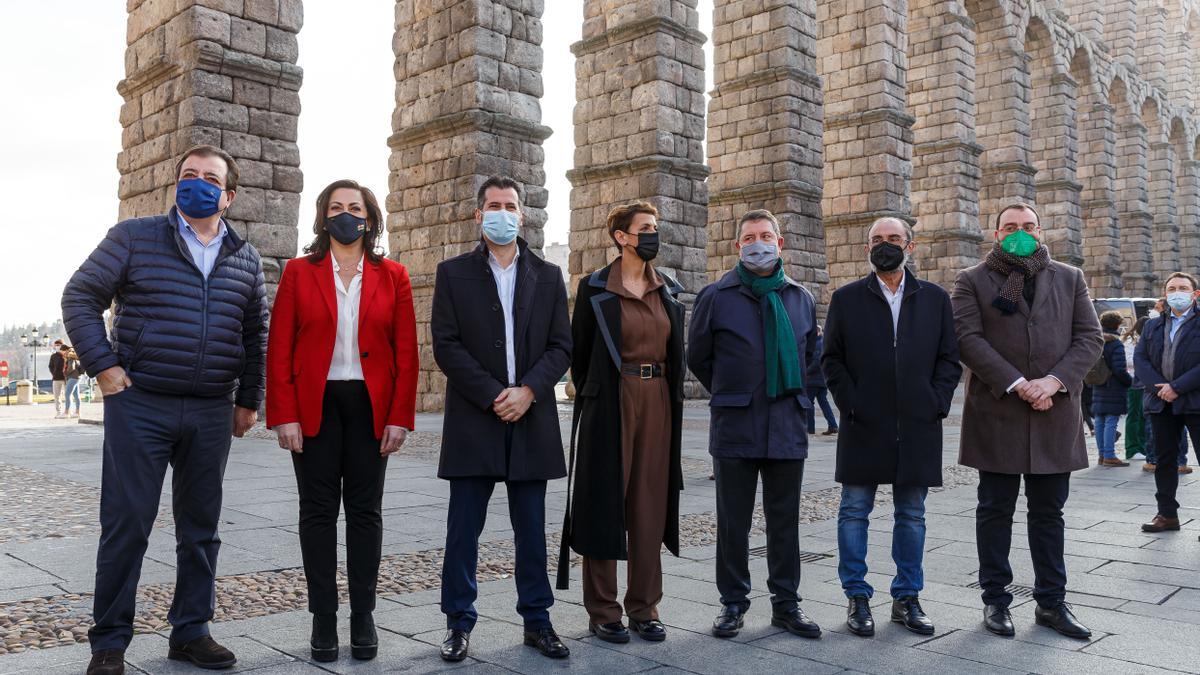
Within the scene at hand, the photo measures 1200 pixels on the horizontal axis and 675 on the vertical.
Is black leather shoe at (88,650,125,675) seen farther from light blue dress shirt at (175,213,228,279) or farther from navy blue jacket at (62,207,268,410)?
light blue dress shirt at (175,213,228,279)

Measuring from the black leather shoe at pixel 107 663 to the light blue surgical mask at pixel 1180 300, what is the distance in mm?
6647

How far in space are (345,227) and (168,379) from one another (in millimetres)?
809

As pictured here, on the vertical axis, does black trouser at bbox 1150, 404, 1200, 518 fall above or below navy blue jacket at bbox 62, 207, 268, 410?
below

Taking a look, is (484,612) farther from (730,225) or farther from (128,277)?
(730,225)

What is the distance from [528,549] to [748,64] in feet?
51.6

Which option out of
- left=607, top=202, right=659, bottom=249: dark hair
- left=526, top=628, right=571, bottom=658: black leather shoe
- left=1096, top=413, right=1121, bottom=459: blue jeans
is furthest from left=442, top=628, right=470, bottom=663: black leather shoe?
left=1096, top=413, right=1121, bottom=459: blue jeans

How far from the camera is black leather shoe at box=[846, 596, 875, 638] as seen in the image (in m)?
3.68

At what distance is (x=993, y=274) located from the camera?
4.18 meters

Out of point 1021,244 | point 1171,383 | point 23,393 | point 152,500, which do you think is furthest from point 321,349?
point 23,393

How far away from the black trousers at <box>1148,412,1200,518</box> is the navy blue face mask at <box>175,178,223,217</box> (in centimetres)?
575

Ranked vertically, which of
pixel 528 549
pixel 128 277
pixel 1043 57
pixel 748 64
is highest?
pixel 1043 57

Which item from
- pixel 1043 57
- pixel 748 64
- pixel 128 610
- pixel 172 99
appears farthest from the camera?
pixel 1043 57

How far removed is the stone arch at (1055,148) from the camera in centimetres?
2903

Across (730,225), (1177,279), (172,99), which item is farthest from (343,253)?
(730,225)
